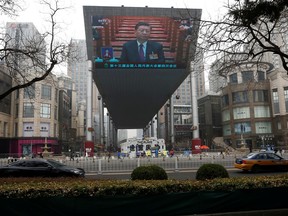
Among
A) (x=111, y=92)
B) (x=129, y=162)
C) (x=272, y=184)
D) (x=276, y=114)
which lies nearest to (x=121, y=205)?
(x=272, y=184)

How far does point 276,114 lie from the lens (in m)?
88.7

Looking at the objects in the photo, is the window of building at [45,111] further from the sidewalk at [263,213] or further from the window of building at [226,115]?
the sidewalk at [263,213]

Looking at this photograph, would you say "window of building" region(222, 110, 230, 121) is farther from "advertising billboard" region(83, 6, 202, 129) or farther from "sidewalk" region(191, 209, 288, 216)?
"sidewalk" region(191, 209, 288, 216)

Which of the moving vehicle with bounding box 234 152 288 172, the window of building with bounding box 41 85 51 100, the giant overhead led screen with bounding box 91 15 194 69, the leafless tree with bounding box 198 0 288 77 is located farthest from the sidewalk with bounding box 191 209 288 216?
the window of building with bounding box 41 85 51 100

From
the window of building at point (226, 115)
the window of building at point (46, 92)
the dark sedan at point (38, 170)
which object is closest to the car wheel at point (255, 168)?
the dark sedan at point (38, 170)

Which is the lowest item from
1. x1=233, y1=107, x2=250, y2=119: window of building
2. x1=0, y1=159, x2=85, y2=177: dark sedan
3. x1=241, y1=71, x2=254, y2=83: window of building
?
x1=0, y1=159, x2=85, y2=177: dark sedan

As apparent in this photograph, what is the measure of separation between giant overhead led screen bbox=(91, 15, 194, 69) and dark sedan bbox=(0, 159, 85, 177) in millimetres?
37984

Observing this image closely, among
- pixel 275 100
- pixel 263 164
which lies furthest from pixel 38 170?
pixel 275 100

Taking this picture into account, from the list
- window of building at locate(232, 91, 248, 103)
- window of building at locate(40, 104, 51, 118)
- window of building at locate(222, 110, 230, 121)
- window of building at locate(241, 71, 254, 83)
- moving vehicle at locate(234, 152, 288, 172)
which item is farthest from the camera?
window of building at locate(222, 110, 230, 121)

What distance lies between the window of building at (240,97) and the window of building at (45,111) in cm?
5160

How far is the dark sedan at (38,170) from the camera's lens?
18.9m

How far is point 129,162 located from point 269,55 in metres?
15.9

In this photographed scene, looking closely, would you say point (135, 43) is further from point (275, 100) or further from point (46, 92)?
point (275, 100)

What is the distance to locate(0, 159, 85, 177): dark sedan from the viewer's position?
18.9 meters
